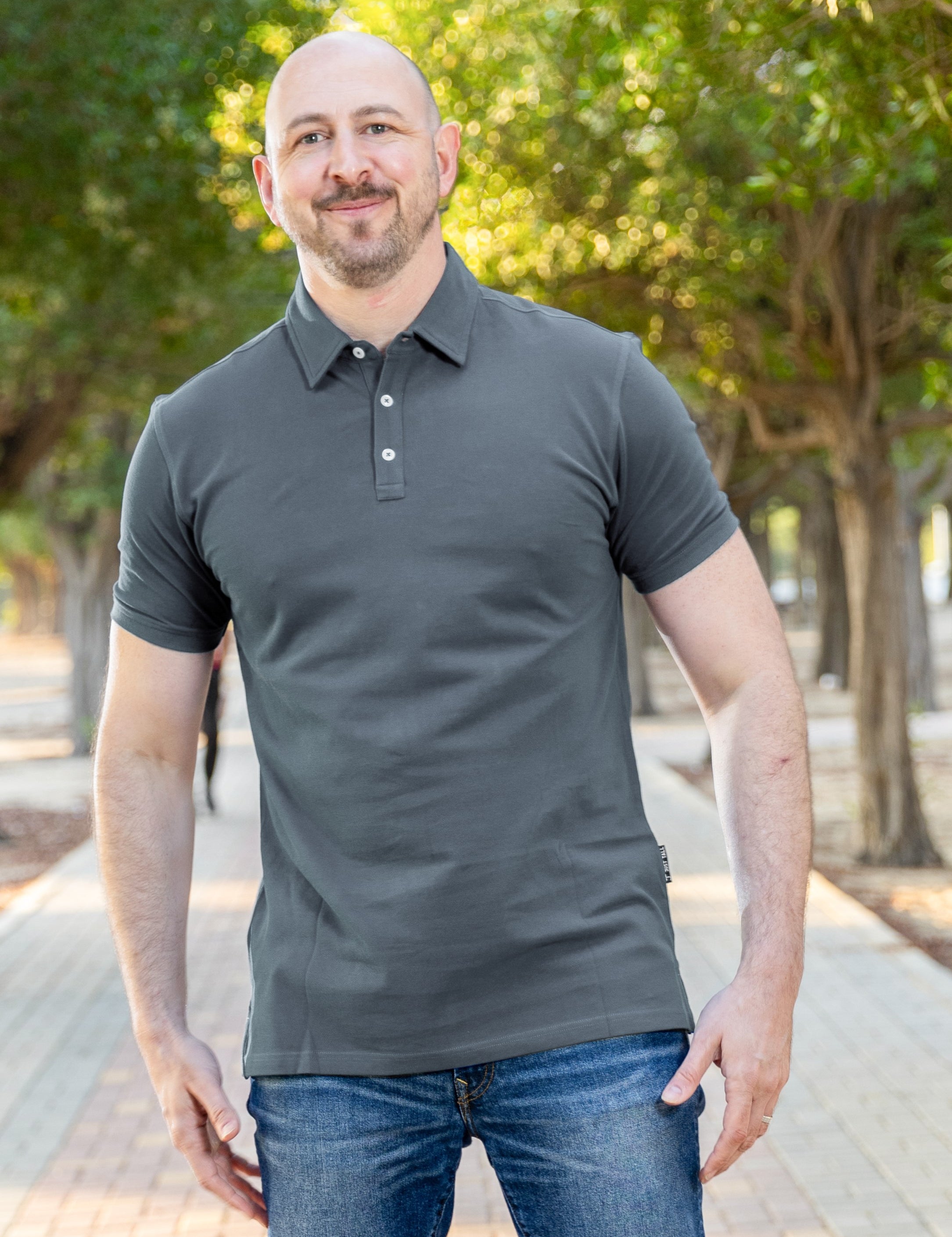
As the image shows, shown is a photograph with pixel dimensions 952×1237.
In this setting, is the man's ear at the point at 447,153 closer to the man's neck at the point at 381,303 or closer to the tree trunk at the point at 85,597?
the man's neck at the point at 381,303

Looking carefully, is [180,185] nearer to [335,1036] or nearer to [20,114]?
[20,114]

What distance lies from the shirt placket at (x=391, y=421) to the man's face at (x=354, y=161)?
0.12 m

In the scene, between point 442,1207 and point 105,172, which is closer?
point 442,1207

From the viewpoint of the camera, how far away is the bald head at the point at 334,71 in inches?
80.0

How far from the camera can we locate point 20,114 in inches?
363

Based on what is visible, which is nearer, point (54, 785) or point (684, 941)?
point (684, 941)

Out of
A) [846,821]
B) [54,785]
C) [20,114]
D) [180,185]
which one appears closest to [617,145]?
[180,185]

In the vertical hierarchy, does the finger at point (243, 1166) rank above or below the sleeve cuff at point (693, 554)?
below

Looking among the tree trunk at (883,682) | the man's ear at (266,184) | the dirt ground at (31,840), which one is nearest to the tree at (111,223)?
the dirt ground at (31,840)

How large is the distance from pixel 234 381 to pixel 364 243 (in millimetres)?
258

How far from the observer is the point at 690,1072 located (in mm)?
1791

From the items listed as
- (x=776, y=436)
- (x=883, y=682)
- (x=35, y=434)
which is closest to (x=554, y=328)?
(x=883, y=682)

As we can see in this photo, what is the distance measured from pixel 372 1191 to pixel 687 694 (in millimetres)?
28264

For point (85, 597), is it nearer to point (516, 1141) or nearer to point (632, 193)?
point (632, 193)
